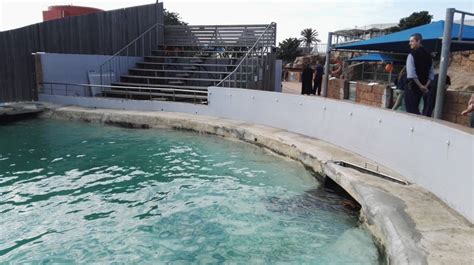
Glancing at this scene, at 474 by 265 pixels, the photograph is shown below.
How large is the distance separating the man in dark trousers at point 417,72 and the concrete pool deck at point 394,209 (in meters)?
1.33

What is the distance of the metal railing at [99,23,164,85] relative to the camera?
14891mm

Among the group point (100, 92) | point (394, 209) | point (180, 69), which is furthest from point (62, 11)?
point (394, 209)

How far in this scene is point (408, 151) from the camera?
512 centimetres

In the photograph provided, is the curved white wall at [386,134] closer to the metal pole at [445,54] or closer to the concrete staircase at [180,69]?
the metal pole at [445,54]

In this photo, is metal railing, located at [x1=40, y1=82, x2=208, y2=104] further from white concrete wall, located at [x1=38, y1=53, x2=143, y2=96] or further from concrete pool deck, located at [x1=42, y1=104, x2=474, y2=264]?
concrete pool deck, located at [x1=42, y1=104, x2=474, y2=264]

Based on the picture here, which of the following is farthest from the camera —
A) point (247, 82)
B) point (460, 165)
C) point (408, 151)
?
point (247, 82)

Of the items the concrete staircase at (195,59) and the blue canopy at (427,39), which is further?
the concrete staircase at (195,59)

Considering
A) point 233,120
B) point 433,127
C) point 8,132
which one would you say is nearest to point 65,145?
point 8,132

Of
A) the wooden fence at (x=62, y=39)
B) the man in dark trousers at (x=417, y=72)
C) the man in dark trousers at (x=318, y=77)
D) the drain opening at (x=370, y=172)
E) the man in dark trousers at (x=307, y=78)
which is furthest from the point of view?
the wooden fence at (x=62, y=39)

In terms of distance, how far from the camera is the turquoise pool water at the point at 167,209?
400 centimetres

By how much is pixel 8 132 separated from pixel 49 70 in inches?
153

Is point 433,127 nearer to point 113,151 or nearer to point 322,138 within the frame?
point 322,138

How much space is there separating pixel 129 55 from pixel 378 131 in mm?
12619

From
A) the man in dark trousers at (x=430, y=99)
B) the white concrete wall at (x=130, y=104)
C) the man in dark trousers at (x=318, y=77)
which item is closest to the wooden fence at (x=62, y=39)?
the white concrete wall at (x=130, y=104)
